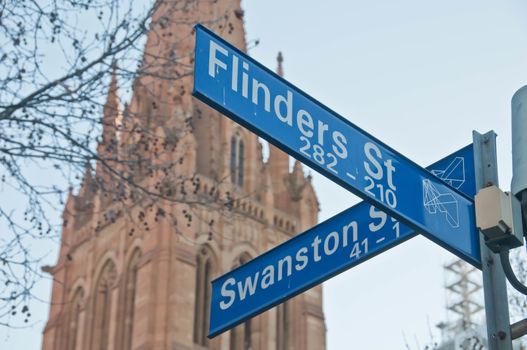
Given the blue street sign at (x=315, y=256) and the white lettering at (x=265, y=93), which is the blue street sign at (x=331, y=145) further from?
the blue street sign at (x=315, y=256)

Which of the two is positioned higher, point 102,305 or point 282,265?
point 102,305

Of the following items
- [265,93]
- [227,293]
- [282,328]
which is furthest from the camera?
[282,328]

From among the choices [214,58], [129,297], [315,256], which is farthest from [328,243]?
[129,297]

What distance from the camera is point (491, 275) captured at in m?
5.65

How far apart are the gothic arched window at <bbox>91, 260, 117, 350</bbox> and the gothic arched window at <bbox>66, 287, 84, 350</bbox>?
992mm

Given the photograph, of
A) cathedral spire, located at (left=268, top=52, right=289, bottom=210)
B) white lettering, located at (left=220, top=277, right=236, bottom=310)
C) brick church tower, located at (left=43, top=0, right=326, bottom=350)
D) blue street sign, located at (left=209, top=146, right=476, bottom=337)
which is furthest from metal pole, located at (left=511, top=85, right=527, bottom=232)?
cathedral spire, located at (left=268, top=52, right=289, bottom=210)

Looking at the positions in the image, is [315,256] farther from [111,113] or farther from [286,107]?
[111,113]

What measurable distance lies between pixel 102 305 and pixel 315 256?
139ft

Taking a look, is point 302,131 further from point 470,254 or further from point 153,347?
point 153,347

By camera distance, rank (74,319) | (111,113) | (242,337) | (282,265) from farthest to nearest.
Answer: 1. (74,319)
2. (242,337)
3. (111,113)
4. (282,265)

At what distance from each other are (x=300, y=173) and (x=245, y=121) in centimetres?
4650

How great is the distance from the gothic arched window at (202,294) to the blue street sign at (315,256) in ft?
121

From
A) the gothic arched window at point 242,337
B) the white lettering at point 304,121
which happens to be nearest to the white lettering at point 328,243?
the white lettering at point 304,121

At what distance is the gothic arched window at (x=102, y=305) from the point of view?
46562 millimetres
